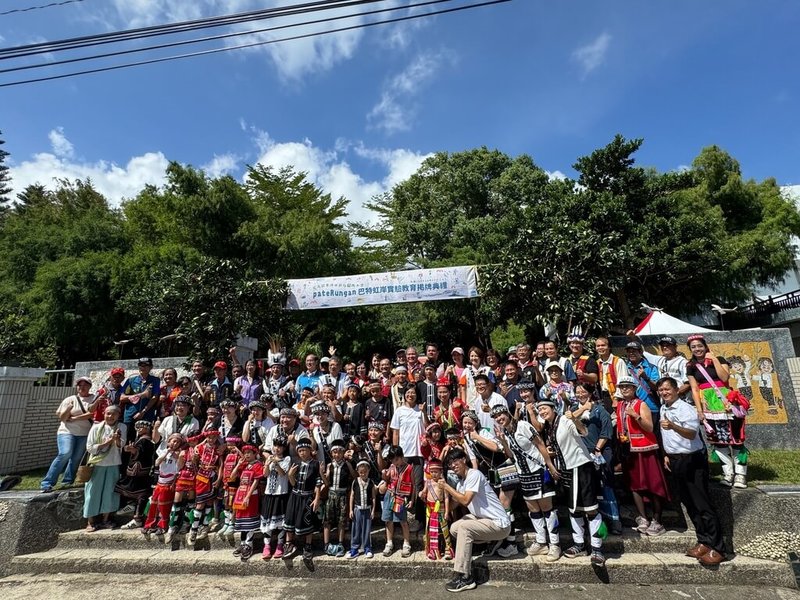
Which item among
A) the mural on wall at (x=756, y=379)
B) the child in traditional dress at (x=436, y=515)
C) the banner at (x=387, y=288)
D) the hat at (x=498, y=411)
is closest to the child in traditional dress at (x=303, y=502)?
the child in traditional dress at (x=436, y=515)

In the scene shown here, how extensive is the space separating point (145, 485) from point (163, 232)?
1606 centimetres

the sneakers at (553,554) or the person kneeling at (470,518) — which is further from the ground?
the person kneeling at (470,518)

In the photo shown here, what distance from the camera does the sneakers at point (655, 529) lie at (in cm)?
452

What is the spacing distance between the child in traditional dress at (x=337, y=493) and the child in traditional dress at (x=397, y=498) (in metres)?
0.45

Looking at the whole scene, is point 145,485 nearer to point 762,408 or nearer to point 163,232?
point 762,408

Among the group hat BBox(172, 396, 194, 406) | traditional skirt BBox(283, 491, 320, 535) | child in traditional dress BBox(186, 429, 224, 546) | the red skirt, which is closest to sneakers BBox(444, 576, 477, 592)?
traditional skirt BBox(283, 491, 320, 535)

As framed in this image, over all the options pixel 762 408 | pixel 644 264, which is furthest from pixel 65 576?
pixel 644 264

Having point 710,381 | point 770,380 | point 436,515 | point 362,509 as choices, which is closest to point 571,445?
point 436,515

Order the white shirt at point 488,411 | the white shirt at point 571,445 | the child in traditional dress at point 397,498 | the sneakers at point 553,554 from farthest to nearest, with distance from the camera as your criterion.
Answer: the white shirt at point 488,411 < the child in traditional dress at point 397,498 < the white shirt at point 571,445 < the sneakers at point 553,554

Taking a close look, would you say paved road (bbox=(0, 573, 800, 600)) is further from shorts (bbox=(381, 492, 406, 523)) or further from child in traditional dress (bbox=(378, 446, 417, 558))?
shorts (bbox=(381, 492, 406, 523))

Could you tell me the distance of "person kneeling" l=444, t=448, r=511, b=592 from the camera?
4.16 m

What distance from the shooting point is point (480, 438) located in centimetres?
473

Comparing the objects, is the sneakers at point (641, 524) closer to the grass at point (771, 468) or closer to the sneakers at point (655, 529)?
the sneakers at point (655, 529)

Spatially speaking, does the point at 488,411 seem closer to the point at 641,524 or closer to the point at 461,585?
the point at 461,585
